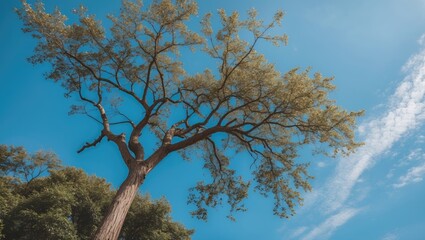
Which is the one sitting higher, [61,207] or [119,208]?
[61,207]

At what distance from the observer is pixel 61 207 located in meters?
18.5

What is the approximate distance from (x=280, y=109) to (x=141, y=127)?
15.3 ft

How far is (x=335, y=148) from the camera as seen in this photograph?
10.6 meters

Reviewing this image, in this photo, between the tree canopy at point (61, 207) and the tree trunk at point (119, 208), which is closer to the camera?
the tree trunk at point (119, 208)

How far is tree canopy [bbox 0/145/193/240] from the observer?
681 inches

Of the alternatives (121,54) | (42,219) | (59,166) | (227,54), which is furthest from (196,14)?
(59,166)

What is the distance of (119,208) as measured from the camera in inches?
305

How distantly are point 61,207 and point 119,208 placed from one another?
42.3 feet

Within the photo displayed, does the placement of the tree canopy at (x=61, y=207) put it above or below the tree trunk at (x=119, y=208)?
above

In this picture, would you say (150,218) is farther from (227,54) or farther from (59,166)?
(227,54)

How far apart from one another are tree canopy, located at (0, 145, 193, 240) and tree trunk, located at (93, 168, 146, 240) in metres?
10.9

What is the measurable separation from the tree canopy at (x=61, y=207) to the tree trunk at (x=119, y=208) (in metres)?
10.9

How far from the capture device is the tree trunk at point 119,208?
7.23 metres

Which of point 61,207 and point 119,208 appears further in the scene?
point 61,207
